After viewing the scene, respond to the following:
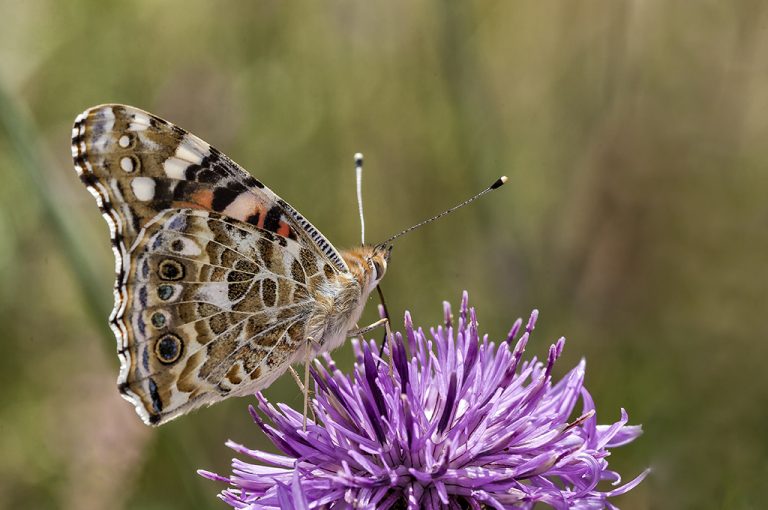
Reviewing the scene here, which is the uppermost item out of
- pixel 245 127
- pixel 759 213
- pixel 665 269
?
pixel 245 127

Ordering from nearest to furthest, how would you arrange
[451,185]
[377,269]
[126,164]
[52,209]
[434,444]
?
[434,444], [126,164], [377,269], [52,209], [451,185]

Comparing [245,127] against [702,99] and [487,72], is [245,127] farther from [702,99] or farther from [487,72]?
[702,99]

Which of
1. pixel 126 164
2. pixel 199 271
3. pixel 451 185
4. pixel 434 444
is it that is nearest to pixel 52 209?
pixel 126 164

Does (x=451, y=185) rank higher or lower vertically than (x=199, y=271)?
lower

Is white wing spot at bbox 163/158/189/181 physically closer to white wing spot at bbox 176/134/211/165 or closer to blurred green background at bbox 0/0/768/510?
white wing spot at bbox 176/134/211/165

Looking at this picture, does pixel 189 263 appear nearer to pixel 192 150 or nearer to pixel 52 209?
pixel 192 150

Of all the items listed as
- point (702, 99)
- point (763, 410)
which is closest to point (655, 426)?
point (763, 410)

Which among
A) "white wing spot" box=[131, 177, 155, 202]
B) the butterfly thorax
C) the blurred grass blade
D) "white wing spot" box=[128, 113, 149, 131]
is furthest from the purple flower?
the blurred grass blade
